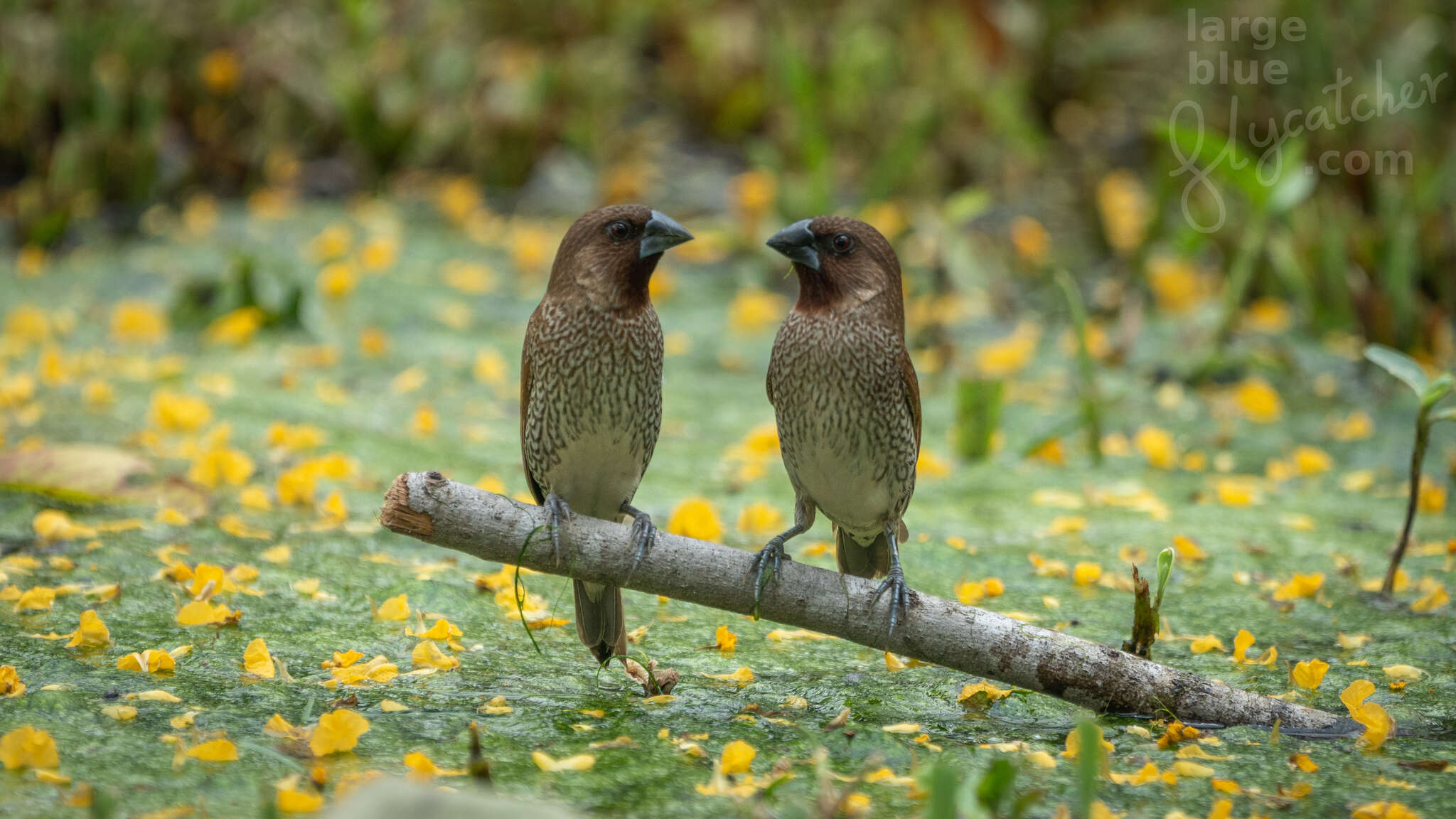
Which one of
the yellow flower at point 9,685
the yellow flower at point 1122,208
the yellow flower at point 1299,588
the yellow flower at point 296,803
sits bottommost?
the yellow flower at point 296,803

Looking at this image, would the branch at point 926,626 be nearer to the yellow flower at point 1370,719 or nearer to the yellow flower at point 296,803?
the yellow flower at point 1370,719

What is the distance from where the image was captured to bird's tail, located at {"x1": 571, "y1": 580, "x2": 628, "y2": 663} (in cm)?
274

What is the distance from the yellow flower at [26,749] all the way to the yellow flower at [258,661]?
1.74 feet

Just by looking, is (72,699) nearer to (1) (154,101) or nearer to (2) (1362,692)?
(2) (1362,692)

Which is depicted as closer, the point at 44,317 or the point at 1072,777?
the point at 1072,777

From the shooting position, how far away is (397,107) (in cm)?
770

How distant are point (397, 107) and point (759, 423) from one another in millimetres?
3855

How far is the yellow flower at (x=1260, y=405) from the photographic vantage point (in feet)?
16.4

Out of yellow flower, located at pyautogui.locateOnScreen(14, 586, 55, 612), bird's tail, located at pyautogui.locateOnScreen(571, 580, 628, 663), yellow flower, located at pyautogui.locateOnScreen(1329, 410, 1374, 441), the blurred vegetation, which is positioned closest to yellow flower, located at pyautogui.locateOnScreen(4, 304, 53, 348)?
the blurred vegetation

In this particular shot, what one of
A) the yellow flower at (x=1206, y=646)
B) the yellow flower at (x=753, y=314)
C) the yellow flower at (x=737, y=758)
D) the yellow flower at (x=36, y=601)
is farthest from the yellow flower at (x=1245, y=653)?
the yellow flower at (x=753, y=314)

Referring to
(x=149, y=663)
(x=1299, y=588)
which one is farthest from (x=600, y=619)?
(x=1299, y=588)

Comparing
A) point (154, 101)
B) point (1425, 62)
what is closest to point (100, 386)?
point (154, 101)

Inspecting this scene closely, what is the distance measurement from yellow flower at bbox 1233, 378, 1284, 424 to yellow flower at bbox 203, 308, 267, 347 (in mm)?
4099

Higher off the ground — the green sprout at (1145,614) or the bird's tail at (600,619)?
the green sprout at (1145,614)
